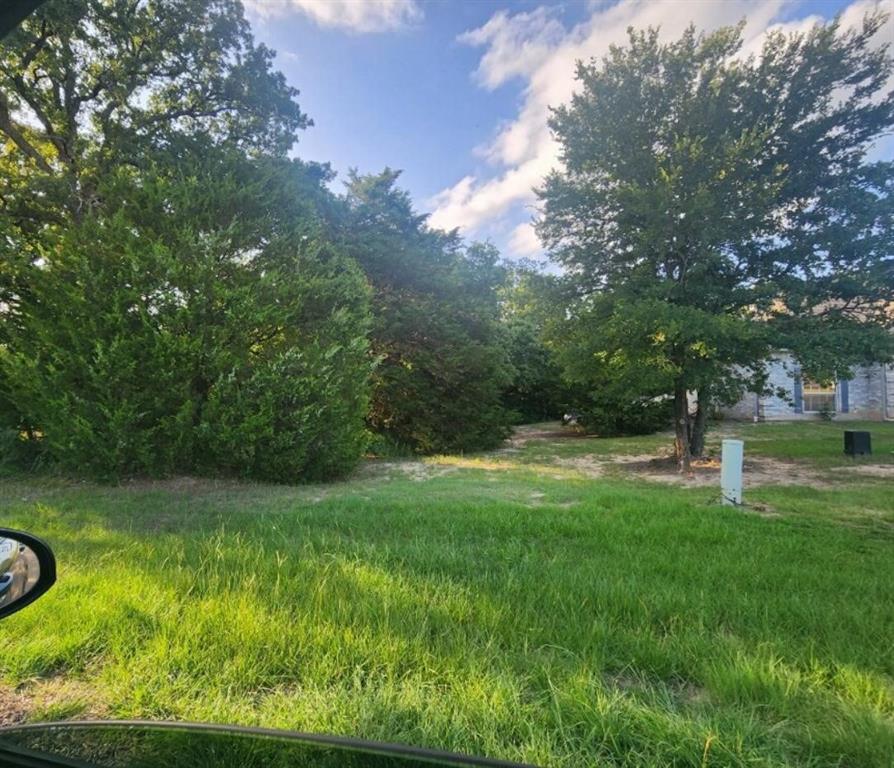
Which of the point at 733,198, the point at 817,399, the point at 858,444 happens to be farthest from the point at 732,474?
the point at 817,399

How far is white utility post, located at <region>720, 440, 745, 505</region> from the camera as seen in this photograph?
18.5ft

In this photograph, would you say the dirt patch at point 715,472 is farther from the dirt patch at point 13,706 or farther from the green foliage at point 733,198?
the dirt patch at point 13,706

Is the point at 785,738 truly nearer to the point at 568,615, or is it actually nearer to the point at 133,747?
the point at 568,615

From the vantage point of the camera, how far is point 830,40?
8.04m

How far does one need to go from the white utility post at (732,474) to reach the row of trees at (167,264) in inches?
205

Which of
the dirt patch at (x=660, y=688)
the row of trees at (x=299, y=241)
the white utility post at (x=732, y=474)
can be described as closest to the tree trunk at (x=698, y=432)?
the row of trees at (x=299, y=241)

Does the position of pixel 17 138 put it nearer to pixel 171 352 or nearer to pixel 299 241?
pixel 299 241

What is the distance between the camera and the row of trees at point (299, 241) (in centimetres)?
665

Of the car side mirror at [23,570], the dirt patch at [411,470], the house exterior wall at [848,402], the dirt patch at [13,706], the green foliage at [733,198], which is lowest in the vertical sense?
the dirt patch at [411,470]

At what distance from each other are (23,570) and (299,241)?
6.86 meters

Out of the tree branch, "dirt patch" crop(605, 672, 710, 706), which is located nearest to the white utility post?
"dirt patch" crop(605, 672, 710, 706)

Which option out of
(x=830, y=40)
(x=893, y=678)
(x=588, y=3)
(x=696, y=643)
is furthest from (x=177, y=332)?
(x=830, y=40)

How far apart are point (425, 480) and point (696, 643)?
5.76 meters

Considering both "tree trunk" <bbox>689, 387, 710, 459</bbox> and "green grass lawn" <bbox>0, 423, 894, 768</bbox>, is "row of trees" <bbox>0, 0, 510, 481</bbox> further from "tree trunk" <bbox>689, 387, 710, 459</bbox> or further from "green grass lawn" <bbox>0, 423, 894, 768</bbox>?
"tree trunk" <bbox>689, 387, 710, 459</bbox>
